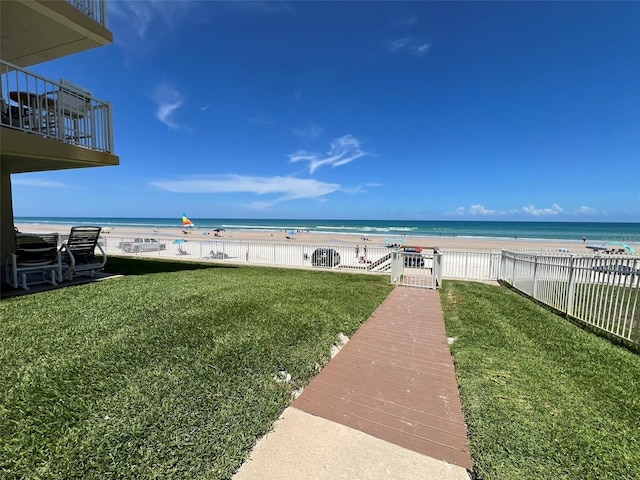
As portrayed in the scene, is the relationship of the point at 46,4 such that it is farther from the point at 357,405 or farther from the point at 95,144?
the point at 357,405

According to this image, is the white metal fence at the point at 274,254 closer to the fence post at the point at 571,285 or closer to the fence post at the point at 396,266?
the fence post at the point at 396,266

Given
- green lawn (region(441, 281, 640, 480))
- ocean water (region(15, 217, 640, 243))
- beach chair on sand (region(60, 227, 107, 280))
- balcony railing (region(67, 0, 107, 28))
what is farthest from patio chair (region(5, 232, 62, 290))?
ocean water (region(15, 217, 640, 243))

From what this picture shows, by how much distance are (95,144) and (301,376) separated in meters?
6.83

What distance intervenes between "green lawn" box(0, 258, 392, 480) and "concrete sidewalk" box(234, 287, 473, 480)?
233mm

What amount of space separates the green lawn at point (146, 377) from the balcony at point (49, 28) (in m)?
5.41

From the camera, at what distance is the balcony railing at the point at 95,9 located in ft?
22.0

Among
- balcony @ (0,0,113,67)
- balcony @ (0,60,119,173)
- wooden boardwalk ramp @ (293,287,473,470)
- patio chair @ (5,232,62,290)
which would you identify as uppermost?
balcony @ (0,0,113,67)

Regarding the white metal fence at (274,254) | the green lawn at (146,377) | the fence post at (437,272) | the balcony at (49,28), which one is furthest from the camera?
the white metal fence at (274,254)

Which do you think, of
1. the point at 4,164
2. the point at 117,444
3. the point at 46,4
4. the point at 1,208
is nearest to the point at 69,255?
the point at 1,208

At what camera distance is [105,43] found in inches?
279

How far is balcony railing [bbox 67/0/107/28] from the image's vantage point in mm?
6691

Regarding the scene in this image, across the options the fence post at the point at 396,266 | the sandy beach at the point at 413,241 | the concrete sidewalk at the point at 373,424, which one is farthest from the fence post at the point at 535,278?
the sandy beach at the point at 413,241

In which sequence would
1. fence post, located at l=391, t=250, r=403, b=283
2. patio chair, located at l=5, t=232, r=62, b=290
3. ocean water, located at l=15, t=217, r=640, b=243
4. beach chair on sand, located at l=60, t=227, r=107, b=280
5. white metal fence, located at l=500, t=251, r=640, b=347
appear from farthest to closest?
ocean water, located at l=15, t=217, r=640, b=243 < fence post, located at l=391, t=250, r=403, b=283 < beach chair on sand, located at l=60, t=227, r=107, b=280 < patio chair, located at l=5, t=232, r=62, b=290 < white metal fence, located at l=500, t=251, r=640, b=347

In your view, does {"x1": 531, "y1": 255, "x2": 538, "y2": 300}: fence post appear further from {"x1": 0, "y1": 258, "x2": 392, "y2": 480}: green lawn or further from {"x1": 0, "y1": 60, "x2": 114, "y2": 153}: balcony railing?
{"x1": 0, "y1": 60, "x2": 114, "y2": 153}: balcony railing
